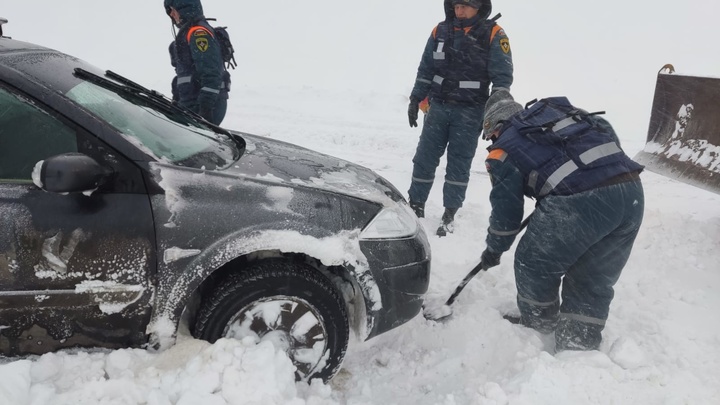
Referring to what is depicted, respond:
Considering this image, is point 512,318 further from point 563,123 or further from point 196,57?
point 196,57

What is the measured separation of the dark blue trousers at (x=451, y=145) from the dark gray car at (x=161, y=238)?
2.09m

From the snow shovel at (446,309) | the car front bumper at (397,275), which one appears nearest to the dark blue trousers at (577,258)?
the snow shovel at (446,309)

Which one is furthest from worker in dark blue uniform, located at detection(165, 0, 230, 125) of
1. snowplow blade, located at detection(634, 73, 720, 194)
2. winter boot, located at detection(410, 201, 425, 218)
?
snowplow blade, located at detection(634, 73, 720, 194)

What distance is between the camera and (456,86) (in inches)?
171

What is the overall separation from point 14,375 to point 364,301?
146 cm

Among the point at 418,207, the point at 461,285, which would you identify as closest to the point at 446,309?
the point at 461,285

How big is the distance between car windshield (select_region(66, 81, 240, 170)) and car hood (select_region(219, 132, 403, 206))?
108 millimetres

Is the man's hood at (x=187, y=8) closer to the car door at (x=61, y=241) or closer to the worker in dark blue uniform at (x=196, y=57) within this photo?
the worker in dark blue uniform at (x=196, y=57)

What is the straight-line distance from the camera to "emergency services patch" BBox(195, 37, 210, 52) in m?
4.43

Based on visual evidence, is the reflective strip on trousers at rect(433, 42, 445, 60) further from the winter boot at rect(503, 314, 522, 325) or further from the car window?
the car window

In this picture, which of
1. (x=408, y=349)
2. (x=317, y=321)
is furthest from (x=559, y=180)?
(x=317, y=321)

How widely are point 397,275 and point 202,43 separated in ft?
10.3

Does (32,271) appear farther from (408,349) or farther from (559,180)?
(559,180)

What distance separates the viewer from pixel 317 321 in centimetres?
226
